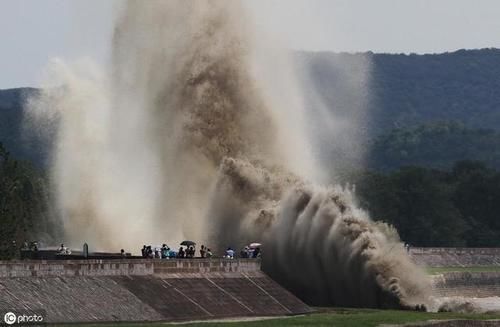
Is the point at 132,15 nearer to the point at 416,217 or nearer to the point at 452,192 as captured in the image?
the point at 416,217

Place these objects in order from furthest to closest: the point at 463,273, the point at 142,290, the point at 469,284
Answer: the point at 463,273 → the point at 469,284 → the point at 142,290

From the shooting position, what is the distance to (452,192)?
167250mm

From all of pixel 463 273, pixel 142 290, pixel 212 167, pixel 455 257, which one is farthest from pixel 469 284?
pixel 142 290

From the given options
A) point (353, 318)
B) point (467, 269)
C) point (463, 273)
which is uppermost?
point (353, 318)

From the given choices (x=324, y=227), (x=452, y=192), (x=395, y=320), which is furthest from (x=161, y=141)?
(x=452, y=192)

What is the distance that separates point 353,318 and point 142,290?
28.5 ft

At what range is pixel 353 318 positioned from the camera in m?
56.7

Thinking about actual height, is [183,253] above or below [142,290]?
above

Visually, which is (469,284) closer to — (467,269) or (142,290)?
(467,269)

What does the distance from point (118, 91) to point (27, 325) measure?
43.2 metres

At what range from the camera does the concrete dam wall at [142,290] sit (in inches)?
2039

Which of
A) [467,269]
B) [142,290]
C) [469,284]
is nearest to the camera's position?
[142,290]

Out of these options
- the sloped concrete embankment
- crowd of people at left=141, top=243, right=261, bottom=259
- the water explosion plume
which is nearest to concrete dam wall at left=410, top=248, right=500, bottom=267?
the sloped concrete embankment

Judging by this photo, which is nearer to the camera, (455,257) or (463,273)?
(463,273)
